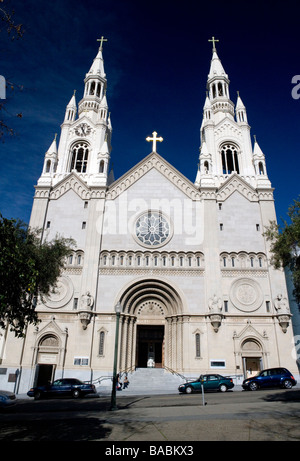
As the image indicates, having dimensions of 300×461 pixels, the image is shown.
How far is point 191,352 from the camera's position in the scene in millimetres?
28500

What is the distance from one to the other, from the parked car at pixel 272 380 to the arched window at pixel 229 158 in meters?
24.4

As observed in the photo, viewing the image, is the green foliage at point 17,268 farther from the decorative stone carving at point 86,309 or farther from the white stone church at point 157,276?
the decorative stone carving at point 86,309

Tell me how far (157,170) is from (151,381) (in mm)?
22197

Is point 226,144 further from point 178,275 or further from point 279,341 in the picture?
point 279,341

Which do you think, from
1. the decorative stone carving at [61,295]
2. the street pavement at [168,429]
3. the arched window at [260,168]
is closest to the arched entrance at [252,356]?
the decorative stone carving at [61,295]

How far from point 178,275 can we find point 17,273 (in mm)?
21709

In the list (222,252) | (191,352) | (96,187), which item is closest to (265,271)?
(222,252)

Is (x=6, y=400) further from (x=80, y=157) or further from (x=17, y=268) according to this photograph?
(x=80, y=157)

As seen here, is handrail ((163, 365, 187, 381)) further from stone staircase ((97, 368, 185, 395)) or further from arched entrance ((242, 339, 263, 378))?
arched entrance ((242, 339, 263, 378))

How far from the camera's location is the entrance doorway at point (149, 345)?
104ft

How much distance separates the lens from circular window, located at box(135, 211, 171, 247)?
33125mm

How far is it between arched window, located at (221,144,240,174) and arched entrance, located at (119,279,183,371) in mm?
18069

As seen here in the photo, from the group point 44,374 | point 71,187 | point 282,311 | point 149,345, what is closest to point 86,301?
point 44,374

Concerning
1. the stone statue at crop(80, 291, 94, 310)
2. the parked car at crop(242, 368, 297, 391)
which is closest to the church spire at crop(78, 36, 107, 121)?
the stone statue at crop(80, 291, 94, 310)
